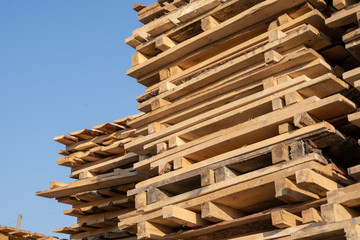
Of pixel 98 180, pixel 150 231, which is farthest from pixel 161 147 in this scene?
pixel 98 180

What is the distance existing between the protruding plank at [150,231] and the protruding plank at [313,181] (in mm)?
2171

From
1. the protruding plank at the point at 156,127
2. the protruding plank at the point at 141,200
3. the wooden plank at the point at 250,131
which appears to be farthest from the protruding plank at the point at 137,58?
the protruding plank at the point at 141,200

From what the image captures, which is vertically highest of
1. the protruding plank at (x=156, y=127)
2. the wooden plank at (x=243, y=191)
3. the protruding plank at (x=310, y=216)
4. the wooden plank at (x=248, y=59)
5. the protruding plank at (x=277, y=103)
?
the wooden plank at (x=248, y=59)

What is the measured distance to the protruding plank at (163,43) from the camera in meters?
8.84

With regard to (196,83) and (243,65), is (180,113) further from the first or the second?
(243,65)

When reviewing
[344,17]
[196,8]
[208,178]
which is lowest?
[208,178]

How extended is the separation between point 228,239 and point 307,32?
99.5 inches

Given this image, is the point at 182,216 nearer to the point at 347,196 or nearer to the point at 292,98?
the point at 292,98

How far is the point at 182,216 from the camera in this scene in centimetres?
736

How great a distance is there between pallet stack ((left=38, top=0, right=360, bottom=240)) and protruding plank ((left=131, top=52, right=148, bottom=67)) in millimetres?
381

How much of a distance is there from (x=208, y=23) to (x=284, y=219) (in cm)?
304

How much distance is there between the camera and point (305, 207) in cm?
677

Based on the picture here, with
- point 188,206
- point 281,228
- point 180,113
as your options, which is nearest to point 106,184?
point 180,113

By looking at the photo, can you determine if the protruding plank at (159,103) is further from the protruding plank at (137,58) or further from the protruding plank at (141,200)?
the protruding plank at (141,200)
